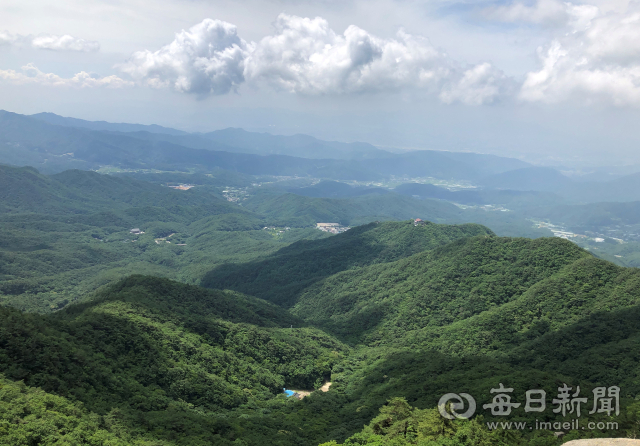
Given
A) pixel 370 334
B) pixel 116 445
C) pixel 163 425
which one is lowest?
pixel 370 334

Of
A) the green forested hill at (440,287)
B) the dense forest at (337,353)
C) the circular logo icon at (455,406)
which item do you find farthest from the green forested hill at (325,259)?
the circular logo icon at (455,406)

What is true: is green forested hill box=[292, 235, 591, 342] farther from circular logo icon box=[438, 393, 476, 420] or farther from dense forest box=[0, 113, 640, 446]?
circular logo icon box=[438, 393, 476, 420]

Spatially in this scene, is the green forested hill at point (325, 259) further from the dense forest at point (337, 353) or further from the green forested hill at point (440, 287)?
the green forested hill at point (440, 287)

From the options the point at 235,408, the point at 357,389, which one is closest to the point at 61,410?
the point at 235,408

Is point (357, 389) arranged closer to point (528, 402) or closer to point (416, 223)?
point (528, 402)

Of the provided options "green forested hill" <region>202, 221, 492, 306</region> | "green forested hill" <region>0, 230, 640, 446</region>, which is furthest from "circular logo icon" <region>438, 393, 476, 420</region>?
"green forested hill" <region>202, 221, 492, 306</region>

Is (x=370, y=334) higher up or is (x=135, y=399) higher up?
(x=135, y=399)

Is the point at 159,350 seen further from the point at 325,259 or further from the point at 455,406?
the point at 325,259
